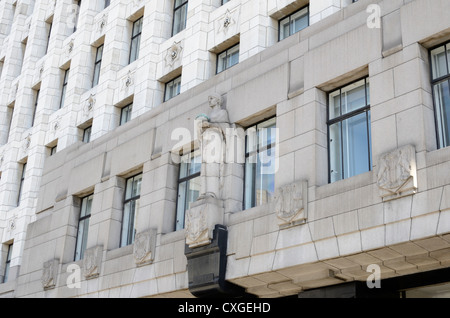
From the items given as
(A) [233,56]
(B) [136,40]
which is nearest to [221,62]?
(A) [233,56]

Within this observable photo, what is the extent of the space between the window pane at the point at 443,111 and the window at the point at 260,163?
4.89 m

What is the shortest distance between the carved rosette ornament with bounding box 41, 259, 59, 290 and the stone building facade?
53mm

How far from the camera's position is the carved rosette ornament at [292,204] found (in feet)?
52.7

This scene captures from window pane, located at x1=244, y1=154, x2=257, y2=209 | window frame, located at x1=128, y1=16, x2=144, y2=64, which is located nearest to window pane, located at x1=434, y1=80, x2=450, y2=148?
window pane, located at x1=244, y1=154, x2=257, y2=209

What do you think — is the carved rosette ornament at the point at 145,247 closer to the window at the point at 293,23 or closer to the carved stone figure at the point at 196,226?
the carved stone figure at the point at 196,226

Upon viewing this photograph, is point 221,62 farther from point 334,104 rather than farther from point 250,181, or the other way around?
point 334,104

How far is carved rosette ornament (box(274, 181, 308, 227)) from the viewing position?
16.1 m

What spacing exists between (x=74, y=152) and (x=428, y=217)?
16.8m

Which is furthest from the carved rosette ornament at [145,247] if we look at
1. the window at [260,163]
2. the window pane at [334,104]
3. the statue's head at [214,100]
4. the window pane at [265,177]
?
the window pane at [334,104]

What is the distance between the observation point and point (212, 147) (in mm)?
19188
